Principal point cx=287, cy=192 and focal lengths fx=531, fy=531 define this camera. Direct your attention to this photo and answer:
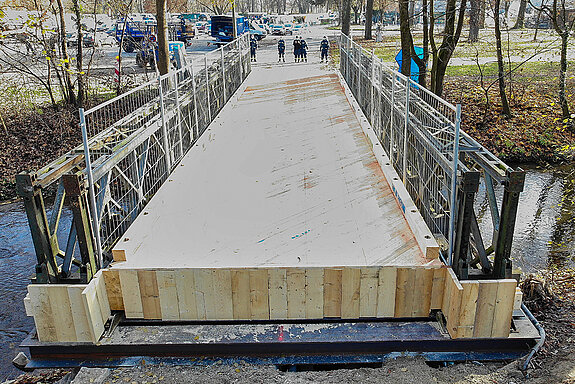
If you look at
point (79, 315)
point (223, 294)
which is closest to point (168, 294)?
point (223, 294)

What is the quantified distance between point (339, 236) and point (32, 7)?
1794cm

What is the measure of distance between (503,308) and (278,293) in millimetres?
2017

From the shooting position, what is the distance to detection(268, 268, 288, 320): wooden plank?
16.2ft

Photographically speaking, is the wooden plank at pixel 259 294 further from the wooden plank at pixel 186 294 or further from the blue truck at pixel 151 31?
the blue truck at pixel 151 31

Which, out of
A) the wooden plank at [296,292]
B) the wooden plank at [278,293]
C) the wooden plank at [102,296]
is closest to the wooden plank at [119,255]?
the wooden plank at [102,296]

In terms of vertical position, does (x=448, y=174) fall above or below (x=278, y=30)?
above

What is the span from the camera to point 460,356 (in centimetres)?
476

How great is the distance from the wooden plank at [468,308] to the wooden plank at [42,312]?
12.0 feet

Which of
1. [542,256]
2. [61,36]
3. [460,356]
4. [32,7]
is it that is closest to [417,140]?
[460,356]

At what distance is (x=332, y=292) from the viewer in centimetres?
496

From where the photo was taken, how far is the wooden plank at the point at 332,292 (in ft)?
16.1

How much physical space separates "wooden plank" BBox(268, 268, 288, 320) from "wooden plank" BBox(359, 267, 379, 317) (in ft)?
2.35

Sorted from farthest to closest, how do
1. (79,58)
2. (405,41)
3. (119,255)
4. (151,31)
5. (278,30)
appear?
(278,30), (151,31), (79,58), (405,41), (119,255)

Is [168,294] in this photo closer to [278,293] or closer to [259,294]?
[259,294]
